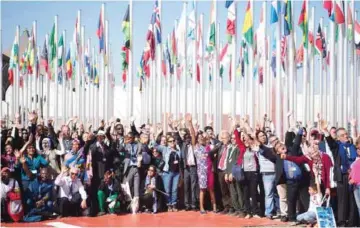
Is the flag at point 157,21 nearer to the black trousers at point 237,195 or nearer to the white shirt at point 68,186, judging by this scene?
the white shirt at point 68,186

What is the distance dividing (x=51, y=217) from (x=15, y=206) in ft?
2.90

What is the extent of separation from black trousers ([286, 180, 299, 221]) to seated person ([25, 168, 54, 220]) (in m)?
4.80

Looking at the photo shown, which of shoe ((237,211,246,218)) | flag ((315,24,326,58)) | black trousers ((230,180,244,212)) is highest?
flag ((315,24,326,58))

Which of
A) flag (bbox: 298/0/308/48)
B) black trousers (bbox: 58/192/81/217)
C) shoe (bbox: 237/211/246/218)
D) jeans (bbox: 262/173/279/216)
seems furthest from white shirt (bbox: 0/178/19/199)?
flag (bbox: 298/0/308/48)

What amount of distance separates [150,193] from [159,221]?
4.14ft

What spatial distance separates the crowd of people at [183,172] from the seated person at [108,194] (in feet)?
0.07

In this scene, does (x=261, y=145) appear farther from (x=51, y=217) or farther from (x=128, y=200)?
(x=51, y=217)

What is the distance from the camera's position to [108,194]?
13164 millimetres

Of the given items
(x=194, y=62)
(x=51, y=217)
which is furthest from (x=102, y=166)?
(x=194, y=62)

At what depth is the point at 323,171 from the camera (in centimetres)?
1109

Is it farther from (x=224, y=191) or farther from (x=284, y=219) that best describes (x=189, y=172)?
(x=284, y=219)

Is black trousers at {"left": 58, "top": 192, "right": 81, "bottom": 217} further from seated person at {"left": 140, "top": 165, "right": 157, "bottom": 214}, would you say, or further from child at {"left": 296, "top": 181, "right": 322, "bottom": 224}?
child at {"left": 296, "top": 181, "right": 322, "bottom": 224}

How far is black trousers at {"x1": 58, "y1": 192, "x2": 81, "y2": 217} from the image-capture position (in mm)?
12641

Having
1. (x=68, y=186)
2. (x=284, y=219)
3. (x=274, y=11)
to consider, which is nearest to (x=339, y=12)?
(x=274, y=11)
